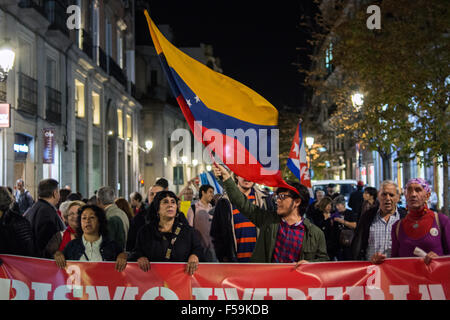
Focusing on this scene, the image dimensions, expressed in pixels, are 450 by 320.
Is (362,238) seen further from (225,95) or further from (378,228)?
(225,95)

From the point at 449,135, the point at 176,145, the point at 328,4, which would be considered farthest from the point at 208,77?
the point at 176,145

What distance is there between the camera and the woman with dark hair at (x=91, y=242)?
20.3 ft

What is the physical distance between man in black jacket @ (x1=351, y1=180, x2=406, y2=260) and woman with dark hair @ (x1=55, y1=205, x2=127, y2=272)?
2.40 metres

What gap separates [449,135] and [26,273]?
12.0 metres

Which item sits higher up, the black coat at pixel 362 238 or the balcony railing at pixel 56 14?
the balcony railing at pixel 56 14

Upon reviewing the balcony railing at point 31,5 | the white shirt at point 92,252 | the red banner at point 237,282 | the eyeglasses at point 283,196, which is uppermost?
the balcony railing at point 31,5

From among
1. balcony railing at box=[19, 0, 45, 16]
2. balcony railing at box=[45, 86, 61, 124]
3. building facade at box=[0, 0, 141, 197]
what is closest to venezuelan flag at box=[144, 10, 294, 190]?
building facade at box=[0, 0, 141, 197]

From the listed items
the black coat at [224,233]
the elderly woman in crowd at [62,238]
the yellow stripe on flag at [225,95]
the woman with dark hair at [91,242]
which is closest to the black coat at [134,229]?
the elderly woman in crowd at [62,238]

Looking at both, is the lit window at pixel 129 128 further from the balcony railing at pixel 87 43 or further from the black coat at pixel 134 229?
the black coat at pixel 134 229

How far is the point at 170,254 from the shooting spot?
19.3 feet

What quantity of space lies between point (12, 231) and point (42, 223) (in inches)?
40.1

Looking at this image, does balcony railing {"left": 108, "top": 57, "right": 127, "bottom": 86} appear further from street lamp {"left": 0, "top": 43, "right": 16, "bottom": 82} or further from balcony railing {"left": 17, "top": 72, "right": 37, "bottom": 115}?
street lamp {"left": 0, "top": 43, "right": 16, "bottom": 82}

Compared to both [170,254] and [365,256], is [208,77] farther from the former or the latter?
[365,256]

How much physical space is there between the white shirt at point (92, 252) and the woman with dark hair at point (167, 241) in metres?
0.41
